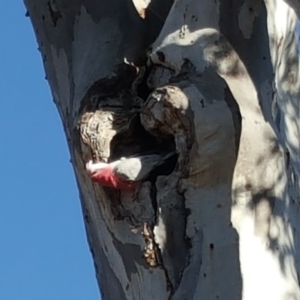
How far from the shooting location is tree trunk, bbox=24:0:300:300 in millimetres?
1680

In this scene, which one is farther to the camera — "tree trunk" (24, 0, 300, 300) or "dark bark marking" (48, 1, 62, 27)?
"dark bark marking" (48, 1, 62, 27)

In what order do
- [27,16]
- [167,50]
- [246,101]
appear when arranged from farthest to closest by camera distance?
1. [27,16]
2. [167,50]
3. [246,101]

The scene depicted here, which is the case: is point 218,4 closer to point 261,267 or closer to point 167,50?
point 167,50

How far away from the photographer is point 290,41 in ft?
6.81

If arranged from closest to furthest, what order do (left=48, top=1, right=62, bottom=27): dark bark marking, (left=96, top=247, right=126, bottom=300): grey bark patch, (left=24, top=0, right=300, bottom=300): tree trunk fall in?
(left=24, top=0, right=300, bottom=300): tree trunk → (left=96, top=247, right=126, bottom=300): grey bark patch → (left=48, top=1, right=62, bottom=27): dark bark marking

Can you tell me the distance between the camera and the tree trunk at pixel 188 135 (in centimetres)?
168

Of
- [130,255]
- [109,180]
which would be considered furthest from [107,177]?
[130,255]

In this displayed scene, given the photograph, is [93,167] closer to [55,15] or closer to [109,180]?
[109,180]

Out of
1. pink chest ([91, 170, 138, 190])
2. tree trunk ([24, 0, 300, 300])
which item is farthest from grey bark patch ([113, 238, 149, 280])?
pink chest ([91, 170, 138, 190])

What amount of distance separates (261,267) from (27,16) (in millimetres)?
897

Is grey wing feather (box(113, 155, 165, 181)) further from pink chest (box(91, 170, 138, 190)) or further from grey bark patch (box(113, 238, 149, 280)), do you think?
grey bark patch (box(113, 238, 149, 280))

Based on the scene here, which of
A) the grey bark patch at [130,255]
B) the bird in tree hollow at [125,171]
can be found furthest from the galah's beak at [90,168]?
the grey bark patch at [130,255]

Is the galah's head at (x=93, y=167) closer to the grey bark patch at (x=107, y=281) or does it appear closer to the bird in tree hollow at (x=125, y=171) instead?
the bird in tree hollow at (x=125, y=171)

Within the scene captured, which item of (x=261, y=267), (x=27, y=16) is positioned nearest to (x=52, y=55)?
(x=27, y=16)
